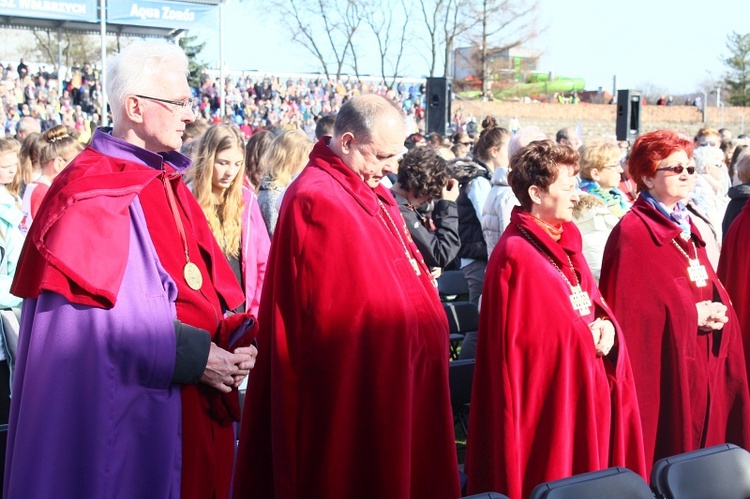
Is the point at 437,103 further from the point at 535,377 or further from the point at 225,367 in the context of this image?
the point at 225,367

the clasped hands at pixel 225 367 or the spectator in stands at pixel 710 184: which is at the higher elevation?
the spectator in stands at pixel 710 184

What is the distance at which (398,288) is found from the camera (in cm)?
302

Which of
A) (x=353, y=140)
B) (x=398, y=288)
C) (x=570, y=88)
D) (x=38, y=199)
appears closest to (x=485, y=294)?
(x=398, y=288)

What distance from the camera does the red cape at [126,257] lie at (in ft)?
7.29

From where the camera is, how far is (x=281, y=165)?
4984mm

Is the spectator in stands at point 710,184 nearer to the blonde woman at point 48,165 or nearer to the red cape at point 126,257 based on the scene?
the blonde woman at point 48,165

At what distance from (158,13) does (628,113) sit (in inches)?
536

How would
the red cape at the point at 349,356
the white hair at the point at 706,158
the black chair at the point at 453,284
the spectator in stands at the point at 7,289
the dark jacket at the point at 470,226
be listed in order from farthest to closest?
the white hair at the point at 706,158
the black chair at the point at 453,284
the dark jacket at the point at 470,226
the spectator in stands at the point at 7,289
the red cape at the point at 349,356

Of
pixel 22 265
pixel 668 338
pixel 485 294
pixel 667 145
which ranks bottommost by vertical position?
pixel 668 338

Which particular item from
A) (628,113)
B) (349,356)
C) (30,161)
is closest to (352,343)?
(349,356)

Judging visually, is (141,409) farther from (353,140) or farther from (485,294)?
(485,294)

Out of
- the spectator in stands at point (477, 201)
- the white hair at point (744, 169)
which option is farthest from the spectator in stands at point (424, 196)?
the white hair at point (744, 169)

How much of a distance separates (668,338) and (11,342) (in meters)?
2.90

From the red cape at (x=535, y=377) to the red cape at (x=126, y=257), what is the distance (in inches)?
44.1
